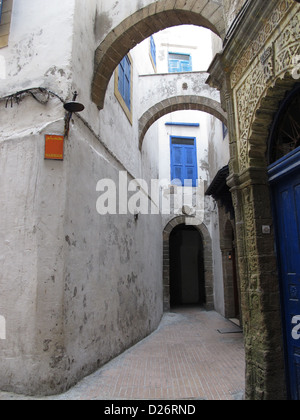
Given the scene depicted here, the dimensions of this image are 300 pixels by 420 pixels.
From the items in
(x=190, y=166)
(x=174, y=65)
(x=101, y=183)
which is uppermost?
(x=174, y=65)

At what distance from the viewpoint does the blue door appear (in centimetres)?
272

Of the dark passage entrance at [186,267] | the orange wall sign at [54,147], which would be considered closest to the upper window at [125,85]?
the orange wall sign at [54,147]

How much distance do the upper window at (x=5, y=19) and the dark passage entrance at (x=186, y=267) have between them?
32.1ft

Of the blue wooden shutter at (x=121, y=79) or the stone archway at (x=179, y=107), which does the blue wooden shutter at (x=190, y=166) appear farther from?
the blue wooden shutter at (x=121, y=79)

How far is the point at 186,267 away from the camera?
13531mm

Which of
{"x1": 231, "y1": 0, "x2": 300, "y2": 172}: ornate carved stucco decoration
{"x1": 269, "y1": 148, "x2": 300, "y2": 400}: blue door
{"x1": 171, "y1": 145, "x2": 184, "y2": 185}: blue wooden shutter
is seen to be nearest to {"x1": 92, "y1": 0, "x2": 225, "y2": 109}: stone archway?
{"x1": 231, "y1": 0, "x2": 300, "y2": 172}: ornate carved stucco decoration

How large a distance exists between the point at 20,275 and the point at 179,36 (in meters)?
13.8

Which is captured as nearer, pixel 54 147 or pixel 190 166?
pixel 54 147

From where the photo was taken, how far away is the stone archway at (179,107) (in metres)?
8.20

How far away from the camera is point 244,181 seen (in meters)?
3.24

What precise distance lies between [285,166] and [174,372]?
123 inches

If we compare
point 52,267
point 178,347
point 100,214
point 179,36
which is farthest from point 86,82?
Result: point 179,36

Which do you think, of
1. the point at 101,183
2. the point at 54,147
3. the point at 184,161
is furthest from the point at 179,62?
the point at 54,147

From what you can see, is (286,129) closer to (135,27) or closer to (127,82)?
(135,27)
